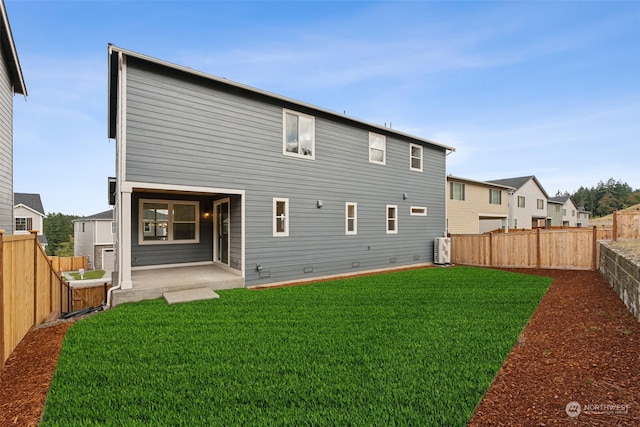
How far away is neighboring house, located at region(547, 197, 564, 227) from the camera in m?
35.2

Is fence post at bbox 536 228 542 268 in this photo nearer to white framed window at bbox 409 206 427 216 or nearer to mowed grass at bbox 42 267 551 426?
white framed window at bbox 409 206 427 216

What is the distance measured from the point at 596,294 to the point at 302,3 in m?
14.5

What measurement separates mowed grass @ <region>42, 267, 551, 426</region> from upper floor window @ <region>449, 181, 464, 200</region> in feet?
42.9

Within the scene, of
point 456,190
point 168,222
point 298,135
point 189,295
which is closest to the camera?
point 189,295

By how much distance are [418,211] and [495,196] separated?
44.0 ft

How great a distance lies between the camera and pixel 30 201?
27.3 m

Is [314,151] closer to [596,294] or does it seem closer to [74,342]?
[74,342]

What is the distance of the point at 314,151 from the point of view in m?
9.55

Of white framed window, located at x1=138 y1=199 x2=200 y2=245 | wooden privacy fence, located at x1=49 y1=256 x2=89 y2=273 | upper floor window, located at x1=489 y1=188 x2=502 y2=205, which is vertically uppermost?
upper floor window, located at x1=489 y1=188 x2=502 y2=205

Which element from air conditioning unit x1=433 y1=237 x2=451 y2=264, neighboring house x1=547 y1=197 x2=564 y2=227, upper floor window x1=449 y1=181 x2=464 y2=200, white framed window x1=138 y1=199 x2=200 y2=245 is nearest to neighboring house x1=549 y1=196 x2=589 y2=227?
neighboring house x1=547 y1=197 x2=564 y2=227

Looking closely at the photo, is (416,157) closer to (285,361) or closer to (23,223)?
(285,361)

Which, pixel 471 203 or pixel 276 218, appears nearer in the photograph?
pixel 276 218

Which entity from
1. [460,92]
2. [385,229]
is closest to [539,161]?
[460,92]

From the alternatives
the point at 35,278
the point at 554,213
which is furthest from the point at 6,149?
the point at 554,213
